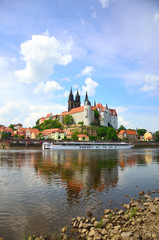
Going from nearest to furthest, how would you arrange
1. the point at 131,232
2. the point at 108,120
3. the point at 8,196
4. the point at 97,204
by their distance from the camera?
the point at 131,232
the point at 97,204
the point at 8,196
the point at 108,120

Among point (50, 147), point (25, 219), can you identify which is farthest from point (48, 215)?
point (50, 147)

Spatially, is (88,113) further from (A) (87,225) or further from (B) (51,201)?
(A) (87,225)

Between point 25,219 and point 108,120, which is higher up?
point 108,120

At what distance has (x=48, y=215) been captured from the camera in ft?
30.9

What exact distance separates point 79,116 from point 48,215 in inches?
6310

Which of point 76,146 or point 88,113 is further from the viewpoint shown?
point 88,113

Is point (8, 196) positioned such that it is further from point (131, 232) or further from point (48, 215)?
point (131, 232)

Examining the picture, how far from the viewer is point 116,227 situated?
7645 millimetres

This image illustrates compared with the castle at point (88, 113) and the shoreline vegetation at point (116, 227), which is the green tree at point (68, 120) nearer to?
the castle at point (88, 113)

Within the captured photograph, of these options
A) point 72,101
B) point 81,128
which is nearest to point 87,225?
point 81,128

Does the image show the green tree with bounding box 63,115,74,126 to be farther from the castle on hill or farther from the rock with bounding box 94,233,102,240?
the rock with bounding box 94,233,102,240

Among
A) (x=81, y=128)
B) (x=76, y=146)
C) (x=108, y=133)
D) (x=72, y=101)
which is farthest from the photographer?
(x=72, y=101)

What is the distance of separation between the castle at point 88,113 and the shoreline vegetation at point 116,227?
15229 cm

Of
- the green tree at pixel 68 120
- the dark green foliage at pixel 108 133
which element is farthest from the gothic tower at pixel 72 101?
the dark green foliage at pixel 108 133
